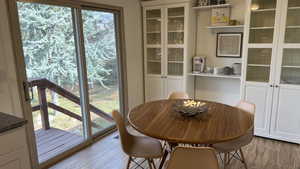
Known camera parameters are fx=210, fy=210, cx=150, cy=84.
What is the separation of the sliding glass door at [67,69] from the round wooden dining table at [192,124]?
45.8 inches

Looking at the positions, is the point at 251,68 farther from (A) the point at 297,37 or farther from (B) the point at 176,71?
(B) the point at 176,71

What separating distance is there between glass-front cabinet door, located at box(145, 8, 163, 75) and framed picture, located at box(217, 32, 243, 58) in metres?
1.06

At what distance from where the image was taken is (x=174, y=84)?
12.8 ft

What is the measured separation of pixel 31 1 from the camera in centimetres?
226

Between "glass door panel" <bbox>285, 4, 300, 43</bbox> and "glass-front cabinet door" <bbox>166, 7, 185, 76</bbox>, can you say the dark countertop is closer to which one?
"glass-front cabinet door" <bbox>166, 7, 185, 76</bbox>

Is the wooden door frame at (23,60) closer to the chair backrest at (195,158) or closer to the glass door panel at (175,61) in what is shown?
the glass door panel at (175,61)

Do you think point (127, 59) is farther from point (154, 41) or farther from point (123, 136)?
point (123, 136)

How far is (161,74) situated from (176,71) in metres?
0.29

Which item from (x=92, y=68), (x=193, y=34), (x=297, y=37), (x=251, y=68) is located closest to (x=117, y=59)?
(x=92, y=68)

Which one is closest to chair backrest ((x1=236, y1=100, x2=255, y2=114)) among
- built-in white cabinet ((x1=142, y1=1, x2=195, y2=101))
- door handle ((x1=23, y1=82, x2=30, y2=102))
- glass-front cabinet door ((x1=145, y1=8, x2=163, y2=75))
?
built-in white cabinet ((x1=142, y1=1, x2=195, y2=101))

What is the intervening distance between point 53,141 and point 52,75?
3.07 ft

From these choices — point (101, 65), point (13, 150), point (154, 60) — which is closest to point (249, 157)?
point (154, 60)

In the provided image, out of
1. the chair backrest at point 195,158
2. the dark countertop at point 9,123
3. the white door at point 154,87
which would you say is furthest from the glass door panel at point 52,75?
the chair backrest at point 195,158

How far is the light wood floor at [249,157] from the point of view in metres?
2.57
